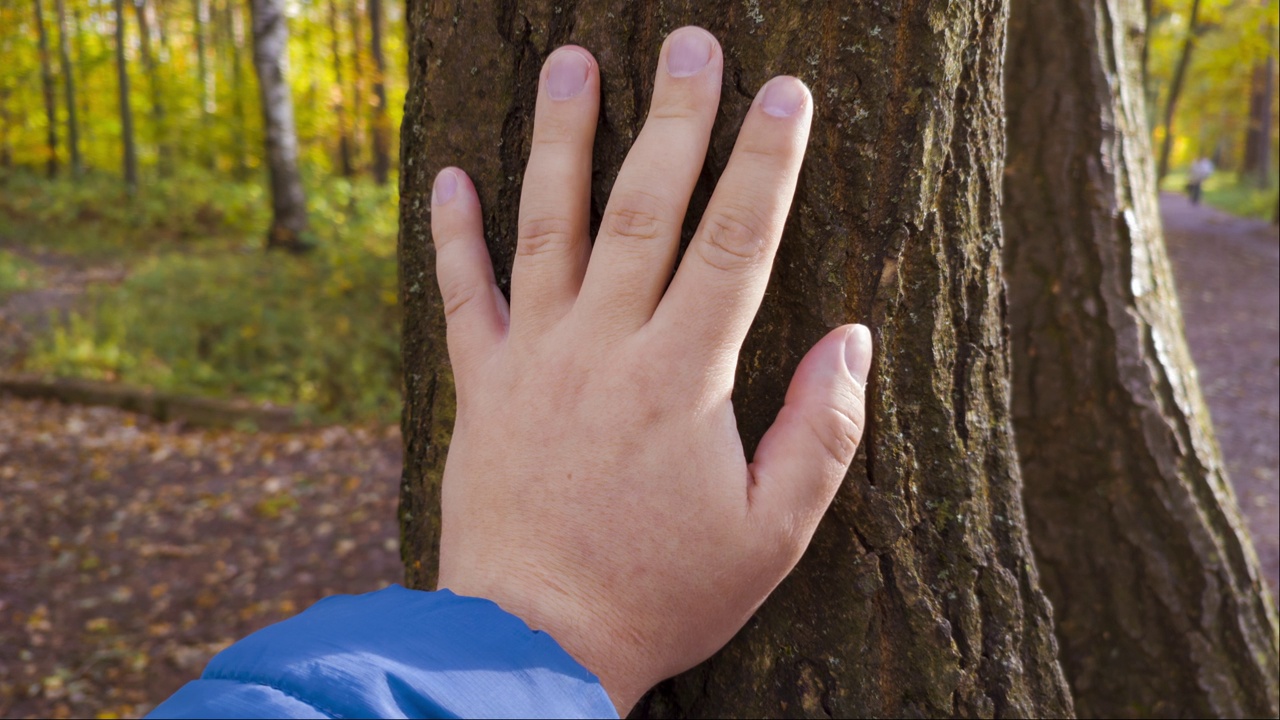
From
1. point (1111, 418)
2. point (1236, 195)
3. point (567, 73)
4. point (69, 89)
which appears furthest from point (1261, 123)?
point (69, 89)

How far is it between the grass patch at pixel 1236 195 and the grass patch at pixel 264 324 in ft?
17.7

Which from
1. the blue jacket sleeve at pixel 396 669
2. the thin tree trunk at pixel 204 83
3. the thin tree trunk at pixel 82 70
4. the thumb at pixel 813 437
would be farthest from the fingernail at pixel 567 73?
the thin tree trunk at pixel 204 83

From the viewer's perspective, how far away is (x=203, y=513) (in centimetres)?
457

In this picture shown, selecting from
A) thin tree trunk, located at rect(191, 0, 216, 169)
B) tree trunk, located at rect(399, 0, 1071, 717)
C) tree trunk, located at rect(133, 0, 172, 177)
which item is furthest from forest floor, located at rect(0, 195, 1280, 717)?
tree trunk, located at rect(133, 0, 172, 177)

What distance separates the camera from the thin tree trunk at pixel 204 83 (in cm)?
1923

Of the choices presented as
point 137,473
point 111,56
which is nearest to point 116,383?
point 137,473

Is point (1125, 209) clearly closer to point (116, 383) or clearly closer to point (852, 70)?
point (852, 70)

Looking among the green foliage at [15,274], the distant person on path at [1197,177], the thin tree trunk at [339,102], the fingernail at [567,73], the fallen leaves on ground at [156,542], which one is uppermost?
the thin tree trunk at [339,102]

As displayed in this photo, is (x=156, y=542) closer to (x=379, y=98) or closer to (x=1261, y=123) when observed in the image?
(x=1261, y=123)

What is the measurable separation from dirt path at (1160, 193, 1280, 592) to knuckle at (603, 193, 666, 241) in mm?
2374

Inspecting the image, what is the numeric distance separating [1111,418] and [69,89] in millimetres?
21880

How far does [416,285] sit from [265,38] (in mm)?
10220

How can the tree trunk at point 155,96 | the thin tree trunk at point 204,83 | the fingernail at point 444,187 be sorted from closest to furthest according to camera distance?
the fingernail at point 444,187 → the thin tree trunk at point 204,83 → the tree trunk at point 155,96

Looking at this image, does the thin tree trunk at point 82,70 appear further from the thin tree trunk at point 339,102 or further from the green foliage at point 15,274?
the green foliage at point 15,274
